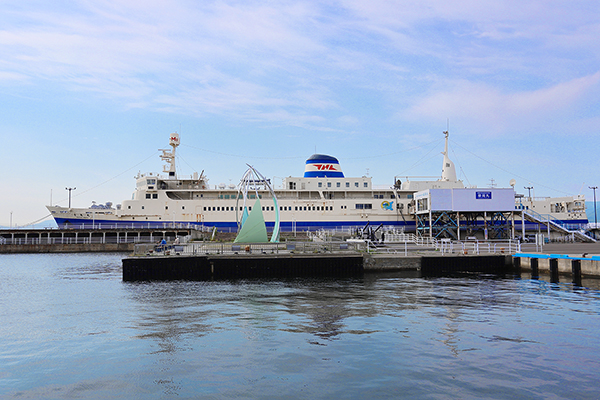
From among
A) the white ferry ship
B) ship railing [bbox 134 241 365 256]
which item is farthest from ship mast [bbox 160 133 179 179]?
ship railing [bbox 134 241 365 256]

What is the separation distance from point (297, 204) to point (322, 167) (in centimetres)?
831

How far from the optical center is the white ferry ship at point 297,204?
62.2 m

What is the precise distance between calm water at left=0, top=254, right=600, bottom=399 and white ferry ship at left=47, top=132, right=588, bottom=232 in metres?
42.5

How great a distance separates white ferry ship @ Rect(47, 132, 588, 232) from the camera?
2448 inches

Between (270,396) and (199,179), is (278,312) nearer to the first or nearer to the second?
(270,396)

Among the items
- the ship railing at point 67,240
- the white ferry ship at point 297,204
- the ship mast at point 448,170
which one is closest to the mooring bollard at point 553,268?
the white ferry ship at point 297,204

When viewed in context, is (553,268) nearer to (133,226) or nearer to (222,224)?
→ (222,224)

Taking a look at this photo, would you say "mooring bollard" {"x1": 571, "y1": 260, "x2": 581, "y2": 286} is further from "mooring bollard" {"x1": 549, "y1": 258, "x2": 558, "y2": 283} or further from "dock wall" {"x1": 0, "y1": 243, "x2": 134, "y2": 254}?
"dock wall" {"x1": 0, "y1": 243, "x2": 134, "y2": 254}

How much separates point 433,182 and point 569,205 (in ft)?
66.3

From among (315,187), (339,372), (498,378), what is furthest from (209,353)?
(315,187)

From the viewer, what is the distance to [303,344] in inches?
456

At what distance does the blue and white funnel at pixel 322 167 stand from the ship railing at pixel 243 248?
37.3 meters

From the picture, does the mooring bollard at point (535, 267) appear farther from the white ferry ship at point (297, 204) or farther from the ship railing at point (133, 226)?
the ship railing at point (133, 226)

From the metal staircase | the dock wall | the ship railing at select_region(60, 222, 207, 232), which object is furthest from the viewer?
the ship railing at select_region(60, 222, 207, 232)
